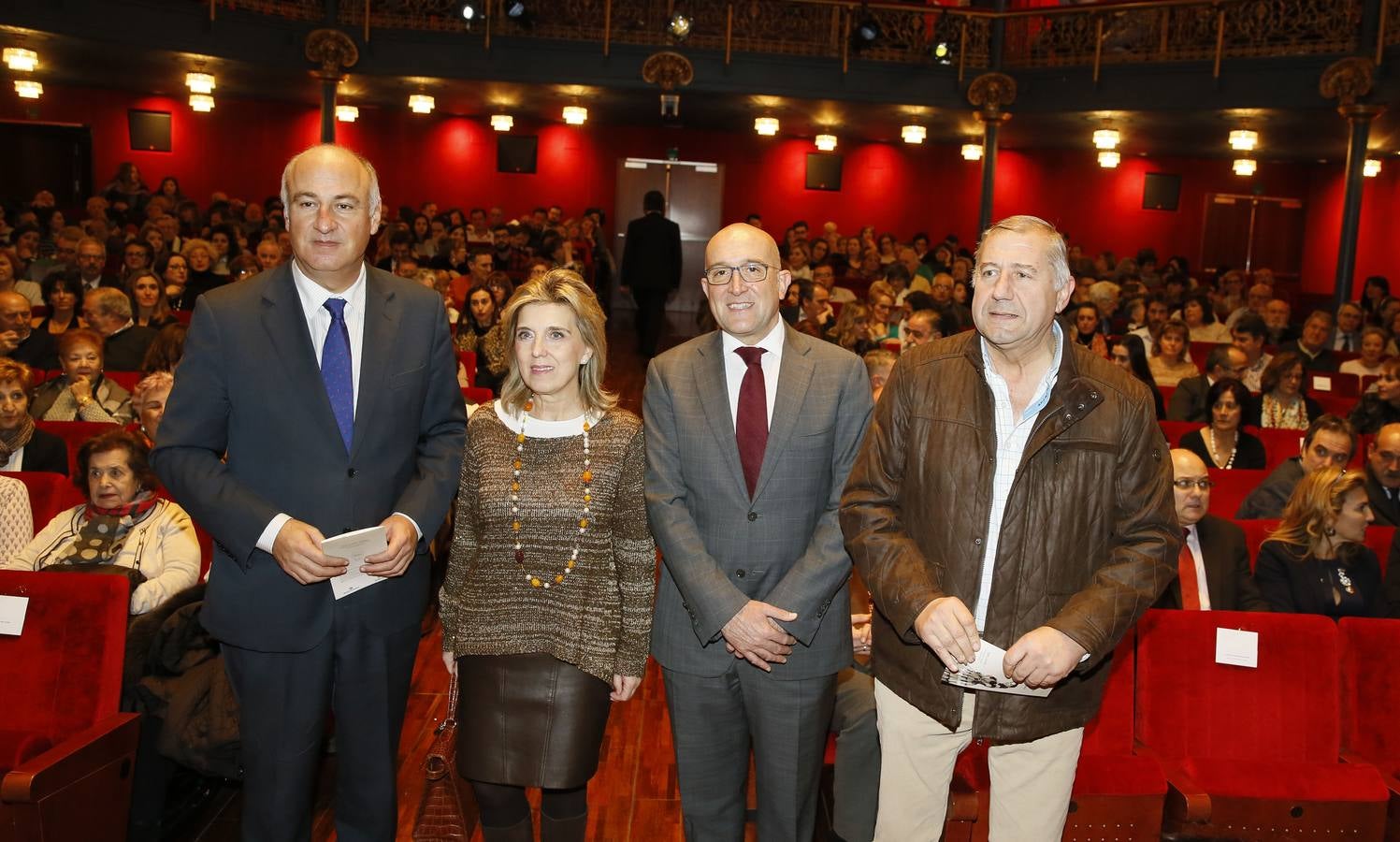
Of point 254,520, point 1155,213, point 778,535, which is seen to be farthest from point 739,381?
point 1155,213

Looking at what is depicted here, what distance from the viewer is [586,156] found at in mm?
17031

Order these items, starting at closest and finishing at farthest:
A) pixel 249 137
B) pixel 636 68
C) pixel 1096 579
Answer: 1. pixel 1096 579
2. pixel 636 68
3. pixel 249 137

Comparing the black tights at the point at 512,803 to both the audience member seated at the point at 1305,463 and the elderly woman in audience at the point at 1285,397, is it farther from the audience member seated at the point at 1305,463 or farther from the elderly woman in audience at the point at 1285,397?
the elderly woman in audience at the point at 1285,397

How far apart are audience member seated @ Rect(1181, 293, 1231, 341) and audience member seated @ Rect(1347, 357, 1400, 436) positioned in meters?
3.70

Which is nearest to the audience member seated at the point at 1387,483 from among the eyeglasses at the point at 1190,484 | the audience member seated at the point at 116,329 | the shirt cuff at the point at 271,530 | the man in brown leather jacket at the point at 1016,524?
the eyeglasses at the point at 1190,484

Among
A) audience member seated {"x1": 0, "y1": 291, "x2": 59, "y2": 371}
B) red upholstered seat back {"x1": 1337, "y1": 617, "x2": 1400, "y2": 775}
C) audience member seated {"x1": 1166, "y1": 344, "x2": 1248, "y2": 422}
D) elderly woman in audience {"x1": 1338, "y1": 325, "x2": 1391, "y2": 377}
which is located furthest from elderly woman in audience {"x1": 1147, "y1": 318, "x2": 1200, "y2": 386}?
audience member seated {"x1": 0, "y1": 291, "x2": 59, "y2": 371}

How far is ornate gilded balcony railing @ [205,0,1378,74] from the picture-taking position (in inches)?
→ 469

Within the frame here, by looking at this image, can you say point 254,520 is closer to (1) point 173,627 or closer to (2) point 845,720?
(1) point 173,627

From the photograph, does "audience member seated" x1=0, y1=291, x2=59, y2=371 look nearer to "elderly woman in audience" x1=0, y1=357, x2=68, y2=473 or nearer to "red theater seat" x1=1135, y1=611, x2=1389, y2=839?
"elderly woman in audience" x1=0, y1=357, x2=68, y2=473

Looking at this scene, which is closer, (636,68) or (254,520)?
(254,520)

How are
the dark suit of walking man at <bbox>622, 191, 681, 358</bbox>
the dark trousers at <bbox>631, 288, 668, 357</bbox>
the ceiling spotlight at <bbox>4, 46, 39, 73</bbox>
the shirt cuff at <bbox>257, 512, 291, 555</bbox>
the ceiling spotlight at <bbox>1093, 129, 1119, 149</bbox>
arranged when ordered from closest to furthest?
the shirt cuff at <bbox>257, 512, 291, 555</bbox>
the dark suit of walking man at <bbox>622, 191, 681, 358</bbox>
the dark trousers at <bbox>631, 288, 668, 357</bbox>
the ceiling spotlight at <bbox>4, 46, 39, 73</bbox>
the ceiling spotlight at <bbox>1093, 129, 1119, 149</bbox>

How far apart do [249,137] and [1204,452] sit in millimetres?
14217

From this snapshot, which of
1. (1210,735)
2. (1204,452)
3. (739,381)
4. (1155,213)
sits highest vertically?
(1155,213)

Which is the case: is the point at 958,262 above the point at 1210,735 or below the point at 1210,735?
above
